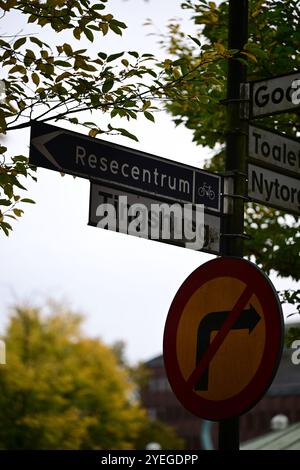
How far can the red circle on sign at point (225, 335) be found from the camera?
188 inches

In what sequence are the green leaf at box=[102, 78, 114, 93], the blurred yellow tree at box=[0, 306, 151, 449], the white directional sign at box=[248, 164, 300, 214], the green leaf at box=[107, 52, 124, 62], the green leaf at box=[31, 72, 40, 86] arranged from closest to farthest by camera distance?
the white directional sign at box=[248, 164, 300, 214], the green leaf at box=[107, 52, 124, 62], the green leaf at box=[102, 78, 114, 93], the green leaf at box=[31, 72, 40, 86], the blurred yellow tree at box=[0, 306, 151, 449]

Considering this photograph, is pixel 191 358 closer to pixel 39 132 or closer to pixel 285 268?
pixel 39 132

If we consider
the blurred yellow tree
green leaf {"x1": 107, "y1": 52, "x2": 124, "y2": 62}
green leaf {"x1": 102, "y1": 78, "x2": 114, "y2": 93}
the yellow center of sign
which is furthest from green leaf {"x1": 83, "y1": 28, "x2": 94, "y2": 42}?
the blurred yellow tree

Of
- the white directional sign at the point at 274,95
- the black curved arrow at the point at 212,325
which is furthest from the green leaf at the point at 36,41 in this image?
the black curved arrow at the point at 212,325

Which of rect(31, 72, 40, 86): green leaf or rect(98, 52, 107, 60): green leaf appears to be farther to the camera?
rect(31, 72, 40, 86): green leaf

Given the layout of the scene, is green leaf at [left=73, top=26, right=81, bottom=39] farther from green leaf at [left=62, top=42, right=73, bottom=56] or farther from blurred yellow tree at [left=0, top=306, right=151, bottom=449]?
blurred yellow tree at [left=0, top=306, right=151, bottom=449]

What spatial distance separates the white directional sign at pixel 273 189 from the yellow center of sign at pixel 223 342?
3.53 ft

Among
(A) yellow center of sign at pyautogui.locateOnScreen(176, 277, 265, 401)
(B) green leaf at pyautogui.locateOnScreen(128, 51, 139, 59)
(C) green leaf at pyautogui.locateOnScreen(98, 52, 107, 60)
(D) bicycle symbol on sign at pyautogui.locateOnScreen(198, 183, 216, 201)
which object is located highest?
(B) green leaf at pyautogui.locateOnScreen(128, 51, 139, 59)

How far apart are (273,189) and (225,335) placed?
1.45 meters

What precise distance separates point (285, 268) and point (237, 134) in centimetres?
568

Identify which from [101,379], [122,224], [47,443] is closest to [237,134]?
[122,224]

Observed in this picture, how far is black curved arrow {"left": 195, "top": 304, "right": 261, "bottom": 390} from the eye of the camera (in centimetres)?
498

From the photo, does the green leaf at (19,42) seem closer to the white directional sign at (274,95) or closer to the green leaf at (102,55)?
the green leaf at (102,55)
